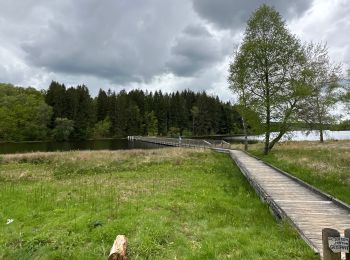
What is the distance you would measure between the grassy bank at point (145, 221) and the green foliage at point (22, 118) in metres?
84.6

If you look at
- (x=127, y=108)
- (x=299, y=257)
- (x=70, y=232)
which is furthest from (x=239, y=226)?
(x=127, y=108)

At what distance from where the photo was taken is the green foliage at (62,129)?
96.9 meters

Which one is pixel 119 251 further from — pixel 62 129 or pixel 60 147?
pixel 62 129

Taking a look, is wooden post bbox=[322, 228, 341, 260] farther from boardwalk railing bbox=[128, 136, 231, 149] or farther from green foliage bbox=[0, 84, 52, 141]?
green foliage bbox=[0, 84, 52, 141]

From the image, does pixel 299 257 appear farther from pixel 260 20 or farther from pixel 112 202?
pixel 260 20

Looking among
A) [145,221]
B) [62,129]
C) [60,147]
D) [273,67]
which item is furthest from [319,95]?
[62,129]

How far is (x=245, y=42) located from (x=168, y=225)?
2509cm

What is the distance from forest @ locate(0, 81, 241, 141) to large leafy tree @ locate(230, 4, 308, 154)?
7684cm

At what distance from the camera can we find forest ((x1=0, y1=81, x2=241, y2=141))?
9775 cm

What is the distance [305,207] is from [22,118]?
100988 millimetres

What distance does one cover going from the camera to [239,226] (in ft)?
33.3

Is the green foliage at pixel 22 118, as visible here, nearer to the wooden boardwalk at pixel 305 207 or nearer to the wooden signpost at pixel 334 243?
the wooden boardwalk at pixel 305 207

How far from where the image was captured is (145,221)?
10.1 meters

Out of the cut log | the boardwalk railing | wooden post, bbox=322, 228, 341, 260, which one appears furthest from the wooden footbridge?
the boardwalk railing
